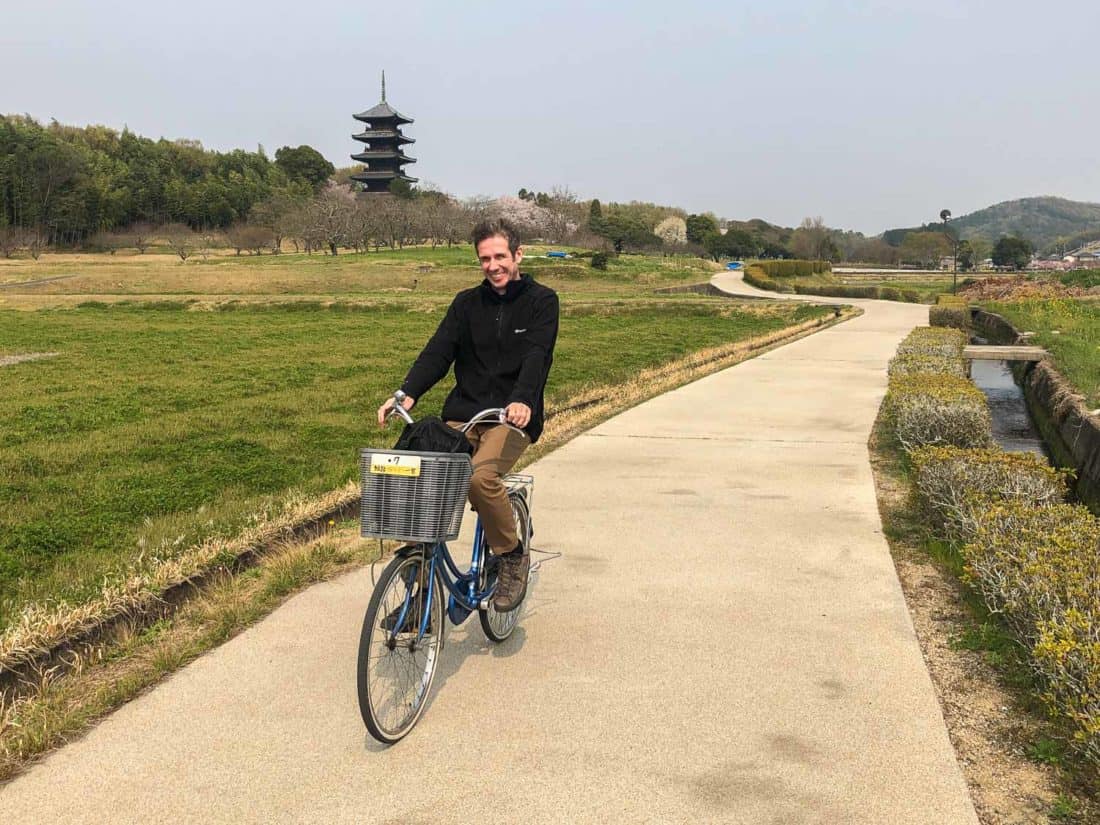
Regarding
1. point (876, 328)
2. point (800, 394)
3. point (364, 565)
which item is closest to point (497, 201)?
point (876, 328)

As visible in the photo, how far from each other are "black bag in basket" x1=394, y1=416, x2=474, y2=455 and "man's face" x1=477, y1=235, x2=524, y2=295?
87 cm

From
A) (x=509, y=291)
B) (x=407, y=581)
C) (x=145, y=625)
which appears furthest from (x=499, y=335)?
(x=145, y=625)

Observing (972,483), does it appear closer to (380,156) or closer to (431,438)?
(431,438)

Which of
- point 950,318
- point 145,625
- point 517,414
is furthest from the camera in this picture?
point 950,318

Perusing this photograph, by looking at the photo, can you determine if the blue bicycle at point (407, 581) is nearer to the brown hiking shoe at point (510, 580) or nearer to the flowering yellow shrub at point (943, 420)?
the brown hiking shoe at point (510, 580)

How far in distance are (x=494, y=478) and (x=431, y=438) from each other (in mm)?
447

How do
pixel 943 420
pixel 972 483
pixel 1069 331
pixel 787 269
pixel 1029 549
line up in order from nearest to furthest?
pixel 1029 549 < pixel 972 483 < pixel 943 420 < pixel 1069 331 < pixel 787 269

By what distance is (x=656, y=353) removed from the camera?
1848 centimetres

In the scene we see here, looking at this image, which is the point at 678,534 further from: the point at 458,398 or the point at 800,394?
the point at 800,394

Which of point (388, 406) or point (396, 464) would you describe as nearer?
point (396, 464)

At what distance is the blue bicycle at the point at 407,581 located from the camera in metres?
2.89

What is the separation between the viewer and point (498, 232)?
11.9 feet

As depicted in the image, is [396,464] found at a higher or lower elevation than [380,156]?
lower

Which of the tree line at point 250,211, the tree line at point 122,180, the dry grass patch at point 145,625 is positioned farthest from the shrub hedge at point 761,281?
the tree line at point 122,180
